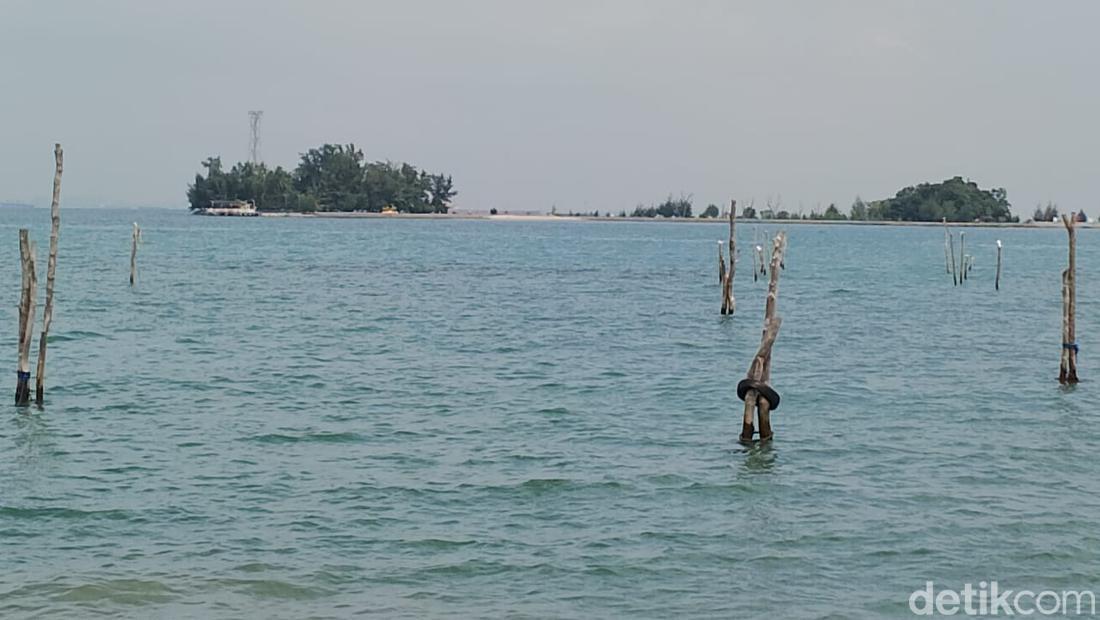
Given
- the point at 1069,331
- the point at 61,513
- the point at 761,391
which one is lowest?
the point at 61,513

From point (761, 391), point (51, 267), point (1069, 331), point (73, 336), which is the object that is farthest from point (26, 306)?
point (1069, 331)

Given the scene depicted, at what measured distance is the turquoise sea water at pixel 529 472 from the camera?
1202cm

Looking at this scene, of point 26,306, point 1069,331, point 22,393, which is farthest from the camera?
point 1069,331

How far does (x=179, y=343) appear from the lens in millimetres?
29938

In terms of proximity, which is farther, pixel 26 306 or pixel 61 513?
pixel 26 306

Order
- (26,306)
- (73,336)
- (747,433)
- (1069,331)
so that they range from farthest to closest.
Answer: (73,336) → (1069,331) → (26,306) → (747,433)

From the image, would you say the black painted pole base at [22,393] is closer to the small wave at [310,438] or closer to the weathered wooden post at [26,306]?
the weathered wooden post at [26,306]

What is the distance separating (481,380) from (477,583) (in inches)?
500

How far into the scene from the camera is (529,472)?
16359mm

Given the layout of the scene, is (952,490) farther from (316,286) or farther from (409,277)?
(409,277)

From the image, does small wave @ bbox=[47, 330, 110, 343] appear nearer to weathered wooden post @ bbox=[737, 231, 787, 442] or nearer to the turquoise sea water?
the turquoise sea water

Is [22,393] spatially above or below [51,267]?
below

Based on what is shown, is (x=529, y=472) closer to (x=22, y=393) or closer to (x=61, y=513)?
(x=61, y=513)

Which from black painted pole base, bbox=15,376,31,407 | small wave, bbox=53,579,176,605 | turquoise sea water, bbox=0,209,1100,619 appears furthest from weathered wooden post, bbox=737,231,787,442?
black painted pole base, bbox=15,376,31,407
